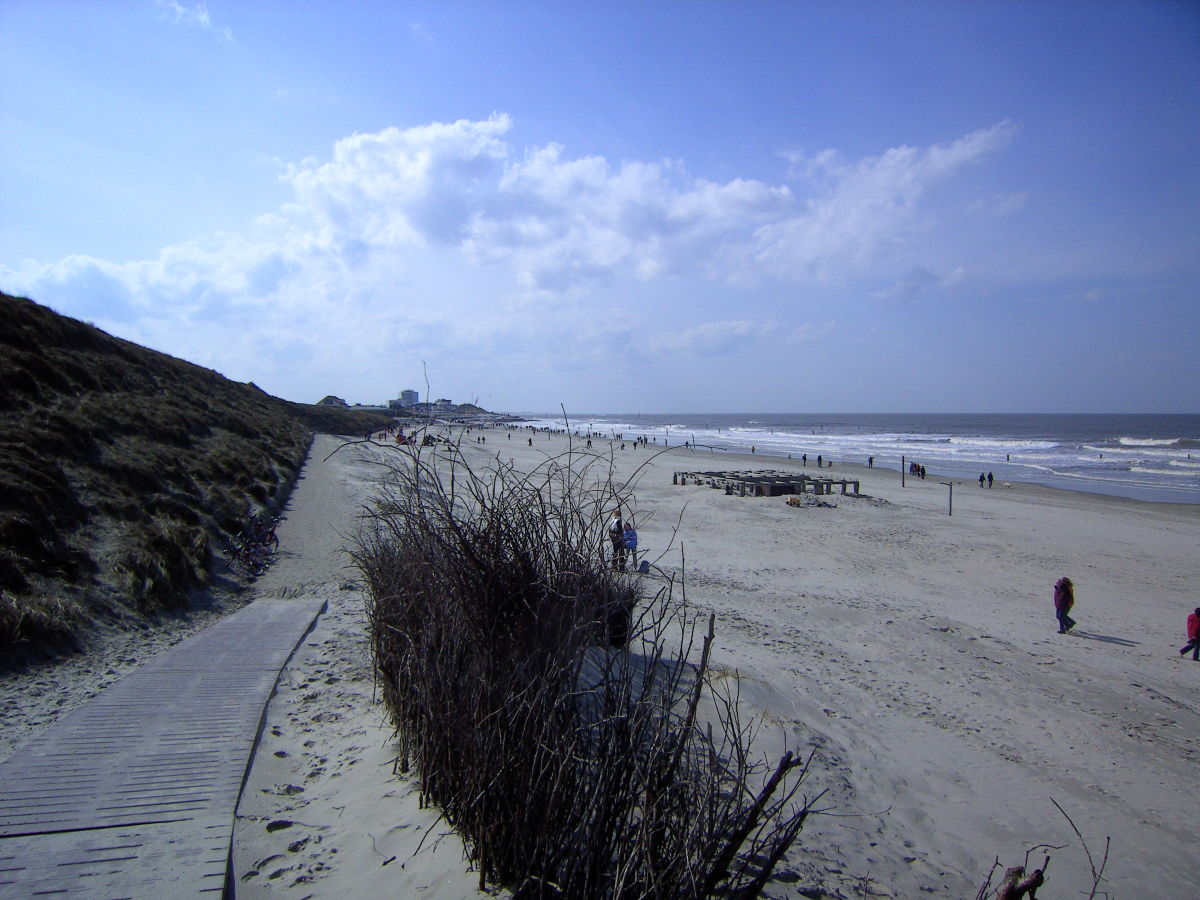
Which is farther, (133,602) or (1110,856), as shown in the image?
(133,602)

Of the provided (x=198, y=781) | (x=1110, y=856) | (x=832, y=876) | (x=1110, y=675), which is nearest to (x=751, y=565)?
(x=1110, y=675)

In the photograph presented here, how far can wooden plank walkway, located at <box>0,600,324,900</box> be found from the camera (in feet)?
11.0

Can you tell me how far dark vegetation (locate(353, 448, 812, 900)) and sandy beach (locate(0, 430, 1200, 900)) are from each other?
1.76 feet

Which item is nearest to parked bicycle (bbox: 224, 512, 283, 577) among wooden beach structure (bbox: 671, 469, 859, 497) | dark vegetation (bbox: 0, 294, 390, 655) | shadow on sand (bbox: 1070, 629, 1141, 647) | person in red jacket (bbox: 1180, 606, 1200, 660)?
dark vegetation (bbox: 0, 294, 390, 655)

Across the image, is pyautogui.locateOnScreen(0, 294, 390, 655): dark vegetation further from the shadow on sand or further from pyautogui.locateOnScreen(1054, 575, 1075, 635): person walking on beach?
the shadow on sand

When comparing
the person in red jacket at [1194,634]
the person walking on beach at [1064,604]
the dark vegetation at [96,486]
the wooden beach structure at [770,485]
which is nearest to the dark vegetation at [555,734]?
the dark vegetation at [96,486]

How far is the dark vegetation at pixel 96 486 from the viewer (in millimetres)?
7316

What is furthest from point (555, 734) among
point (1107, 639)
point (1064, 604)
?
point (1107, 639)

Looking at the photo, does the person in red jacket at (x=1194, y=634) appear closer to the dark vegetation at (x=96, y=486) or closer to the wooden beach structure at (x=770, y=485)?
the dark vegetation at (x=96, y=486)

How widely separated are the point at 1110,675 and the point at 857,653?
3215 mm

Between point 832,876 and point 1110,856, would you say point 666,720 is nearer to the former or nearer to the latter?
point 832,876

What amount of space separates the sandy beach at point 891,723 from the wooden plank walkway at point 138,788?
21cm

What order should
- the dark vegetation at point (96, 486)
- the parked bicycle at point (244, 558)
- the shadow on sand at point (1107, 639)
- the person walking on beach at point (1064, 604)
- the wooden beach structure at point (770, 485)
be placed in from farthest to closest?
the wooden beach structure at point (770, 485), the parked bicycle at point (244, 558), the person walking on beach at point (1064, 604), the shadow on sand at point (1107, 639), the dark vegetation at point (96, 486)

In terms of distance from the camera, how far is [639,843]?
2.57 metres
